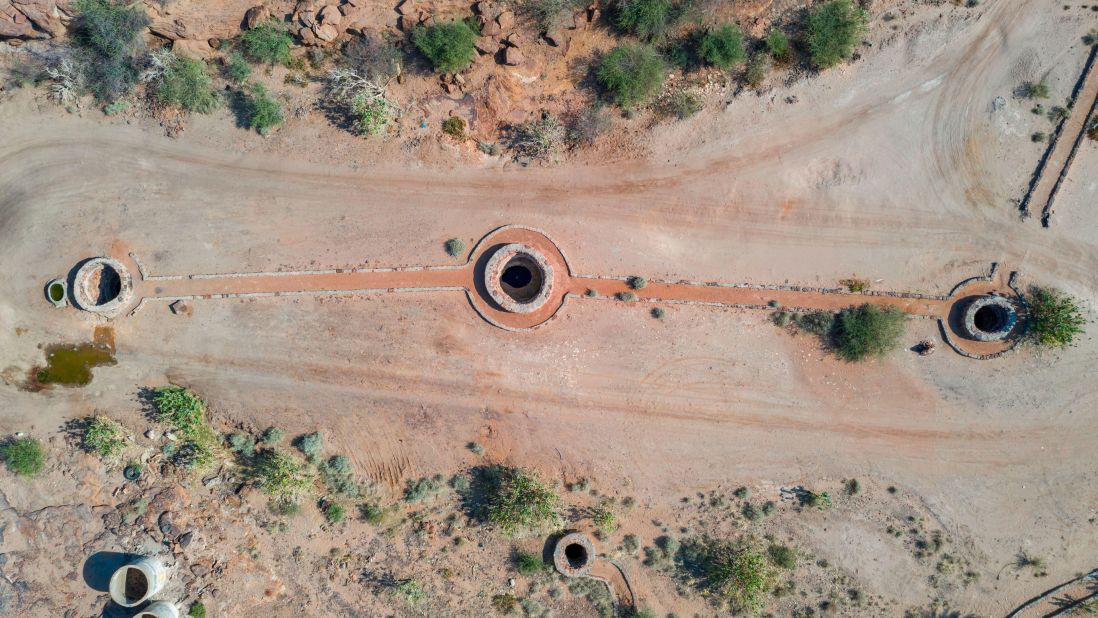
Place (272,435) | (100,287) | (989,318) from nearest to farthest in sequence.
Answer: (272,435)
(100,287)
(989,318)

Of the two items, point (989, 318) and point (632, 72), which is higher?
point (632, 72)

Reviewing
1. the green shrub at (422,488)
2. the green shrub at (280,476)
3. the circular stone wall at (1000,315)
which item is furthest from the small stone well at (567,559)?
the circular stone wall at (1000,315)

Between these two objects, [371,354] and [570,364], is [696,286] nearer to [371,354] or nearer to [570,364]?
[570,364]

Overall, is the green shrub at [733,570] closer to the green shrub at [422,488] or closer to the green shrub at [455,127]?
the green shrub at [422,488]

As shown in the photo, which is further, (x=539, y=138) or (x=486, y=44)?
(x=539, y=138)

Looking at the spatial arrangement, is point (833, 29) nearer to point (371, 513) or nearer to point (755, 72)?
point (755, 72)

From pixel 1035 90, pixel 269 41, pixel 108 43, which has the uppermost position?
pixel 1035 90

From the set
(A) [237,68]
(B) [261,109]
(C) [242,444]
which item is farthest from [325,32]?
(C) [242,444]
